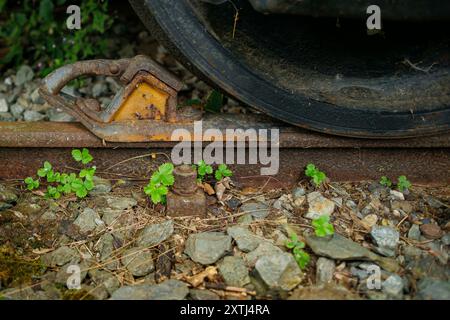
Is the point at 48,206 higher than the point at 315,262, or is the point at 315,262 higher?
the point at 48,206

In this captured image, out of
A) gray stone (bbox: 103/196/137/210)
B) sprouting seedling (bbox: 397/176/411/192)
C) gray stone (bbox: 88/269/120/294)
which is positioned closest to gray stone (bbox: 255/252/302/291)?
gray stone (bbox: 88/269/120/294)

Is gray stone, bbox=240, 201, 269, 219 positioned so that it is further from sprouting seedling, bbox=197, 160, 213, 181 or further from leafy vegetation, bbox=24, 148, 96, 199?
leafy vegetation, bbox=24, 148, 96, 199

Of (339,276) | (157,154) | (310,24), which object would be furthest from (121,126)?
(339,276)

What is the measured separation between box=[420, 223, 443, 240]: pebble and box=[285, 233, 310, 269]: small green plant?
1.65ft

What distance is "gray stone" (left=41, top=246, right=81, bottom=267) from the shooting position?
1.98 m

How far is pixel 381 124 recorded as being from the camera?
221 cm

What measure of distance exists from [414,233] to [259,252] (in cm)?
62

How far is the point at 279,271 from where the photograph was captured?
186 cm

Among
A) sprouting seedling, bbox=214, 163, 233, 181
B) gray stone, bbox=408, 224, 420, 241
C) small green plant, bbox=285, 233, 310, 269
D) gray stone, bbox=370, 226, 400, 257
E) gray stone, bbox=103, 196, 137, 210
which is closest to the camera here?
small green plant, bbox=285, 233, 310, 269

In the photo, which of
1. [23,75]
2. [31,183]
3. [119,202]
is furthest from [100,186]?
[23,75]

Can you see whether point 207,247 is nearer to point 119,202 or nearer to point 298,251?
point 298,251

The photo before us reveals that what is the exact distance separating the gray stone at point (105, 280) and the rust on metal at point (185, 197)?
0.36m

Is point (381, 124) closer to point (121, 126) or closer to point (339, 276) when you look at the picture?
point (339, 276)

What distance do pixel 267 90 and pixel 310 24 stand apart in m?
0.32
